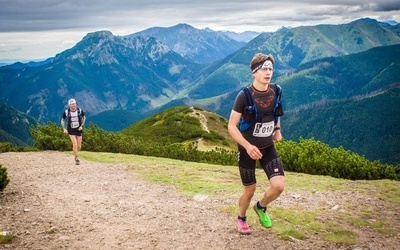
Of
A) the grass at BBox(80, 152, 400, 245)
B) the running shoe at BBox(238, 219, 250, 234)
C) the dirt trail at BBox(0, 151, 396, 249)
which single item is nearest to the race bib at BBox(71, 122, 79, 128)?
the dirt trail at BBox(0, 151, 396, 249)

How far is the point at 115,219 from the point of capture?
34.0 feet

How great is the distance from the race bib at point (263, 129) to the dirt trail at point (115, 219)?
244 centimetres

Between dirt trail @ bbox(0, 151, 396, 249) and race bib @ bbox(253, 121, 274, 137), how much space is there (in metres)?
2.44

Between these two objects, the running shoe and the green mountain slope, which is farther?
the green mountain slope

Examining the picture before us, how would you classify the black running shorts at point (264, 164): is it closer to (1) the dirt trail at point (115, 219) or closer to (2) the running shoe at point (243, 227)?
(2) the running shoe at point (243, 227)

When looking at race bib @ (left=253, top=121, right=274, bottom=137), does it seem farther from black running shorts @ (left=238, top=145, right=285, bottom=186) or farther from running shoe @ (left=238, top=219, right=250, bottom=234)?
running shoe @ (left=238, top=219, right=250, bottom=234)

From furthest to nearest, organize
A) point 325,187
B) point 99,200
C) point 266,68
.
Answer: point 325,187 < point 99,200 < point 266,68

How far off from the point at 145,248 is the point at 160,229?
1.26 metres

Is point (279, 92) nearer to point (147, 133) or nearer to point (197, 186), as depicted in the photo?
point (197, 186)

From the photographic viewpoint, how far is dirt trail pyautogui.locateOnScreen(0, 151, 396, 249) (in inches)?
335

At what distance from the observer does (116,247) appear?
8359mm

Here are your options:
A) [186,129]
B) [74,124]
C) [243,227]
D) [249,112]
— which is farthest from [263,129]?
[186,129]

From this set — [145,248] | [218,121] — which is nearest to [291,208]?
[145,248]

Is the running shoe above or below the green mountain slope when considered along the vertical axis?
above
